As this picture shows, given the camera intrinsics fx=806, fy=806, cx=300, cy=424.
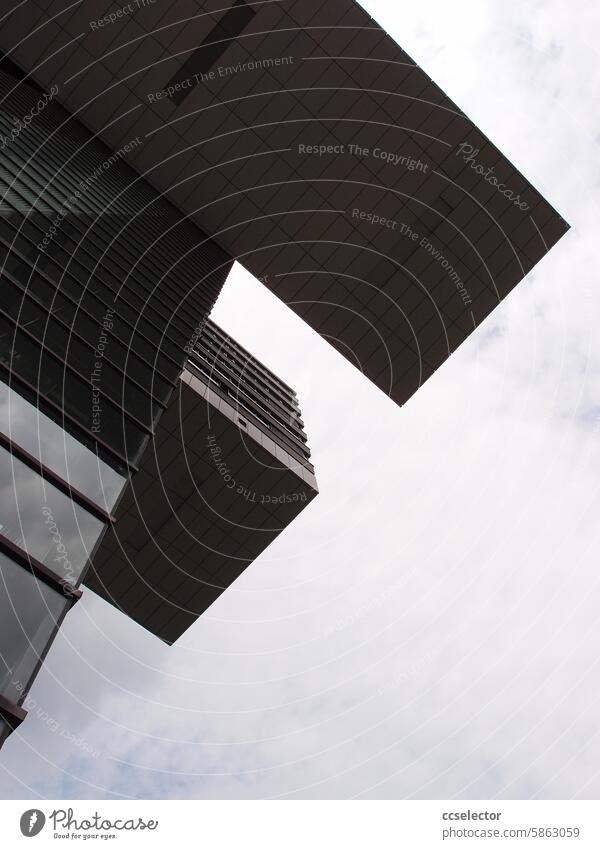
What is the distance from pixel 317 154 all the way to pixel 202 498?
14.6m

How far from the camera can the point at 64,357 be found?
16.2m

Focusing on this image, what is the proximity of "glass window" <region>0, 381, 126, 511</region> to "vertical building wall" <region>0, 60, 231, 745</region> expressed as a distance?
3cm

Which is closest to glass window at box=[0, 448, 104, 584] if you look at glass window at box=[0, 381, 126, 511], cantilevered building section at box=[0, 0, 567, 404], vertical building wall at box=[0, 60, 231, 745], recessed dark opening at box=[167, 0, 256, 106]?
vertical building wall at box=[0, 60, 231, 745]

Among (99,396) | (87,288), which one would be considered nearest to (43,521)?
(99,396)

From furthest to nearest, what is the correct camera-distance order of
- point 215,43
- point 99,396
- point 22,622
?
point 215,43, point 99,396, point 22,622

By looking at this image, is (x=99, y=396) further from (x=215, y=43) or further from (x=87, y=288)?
(x=215, y=43)

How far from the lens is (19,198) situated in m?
18.8

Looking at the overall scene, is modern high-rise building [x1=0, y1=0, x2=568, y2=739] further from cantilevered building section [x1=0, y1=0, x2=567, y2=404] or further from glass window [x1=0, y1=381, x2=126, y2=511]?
glass window [x1=0, y1=381, x2=126, y2=511]

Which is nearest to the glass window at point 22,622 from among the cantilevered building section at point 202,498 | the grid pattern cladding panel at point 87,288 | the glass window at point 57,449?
the glass window at point 57,449

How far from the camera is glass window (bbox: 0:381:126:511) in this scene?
14.0 m

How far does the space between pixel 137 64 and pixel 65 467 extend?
21.3m

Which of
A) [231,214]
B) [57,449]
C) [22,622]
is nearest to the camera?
[22,622]

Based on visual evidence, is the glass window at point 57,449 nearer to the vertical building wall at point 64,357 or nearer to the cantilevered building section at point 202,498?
the vertical building wall at point 64,357

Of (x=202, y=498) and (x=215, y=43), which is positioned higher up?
(x=215, y=43)
